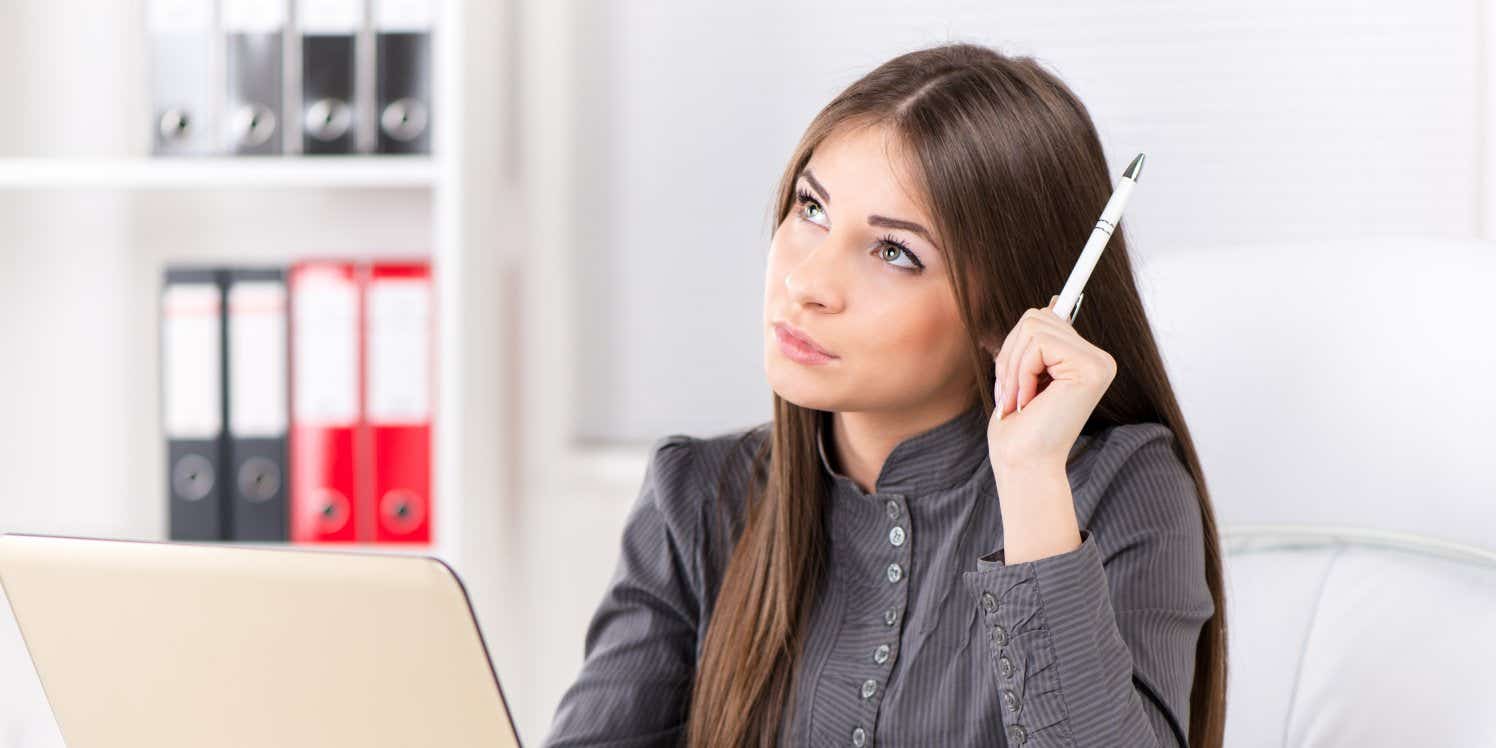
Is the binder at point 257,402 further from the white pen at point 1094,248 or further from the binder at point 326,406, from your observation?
the white pen at point 1094,248

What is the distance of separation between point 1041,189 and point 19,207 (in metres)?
1.71

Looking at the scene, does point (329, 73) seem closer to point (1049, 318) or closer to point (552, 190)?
point (552, 190)

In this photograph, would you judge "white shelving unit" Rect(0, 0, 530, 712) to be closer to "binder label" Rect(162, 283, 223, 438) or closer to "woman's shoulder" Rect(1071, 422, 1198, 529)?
"binder label" Rect(162, 283, 223, 438)

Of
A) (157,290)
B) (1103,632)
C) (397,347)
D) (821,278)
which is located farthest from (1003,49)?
(157,290)

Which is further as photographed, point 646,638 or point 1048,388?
point 646,638

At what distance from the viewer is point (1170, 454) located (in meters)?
1.03

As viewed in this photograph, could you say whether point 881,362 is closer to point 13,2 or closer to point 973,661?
point 973,661

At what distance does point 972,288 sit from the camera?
98cm

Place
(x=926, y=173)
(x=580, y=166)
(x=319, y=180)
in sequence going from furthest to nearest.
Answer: (x=580, y=166)
(x=319, y=180)
(x=926, y=173)

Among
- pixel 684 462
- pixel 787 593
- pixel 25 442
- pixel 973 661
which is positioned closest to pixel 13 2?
pixel 25 442

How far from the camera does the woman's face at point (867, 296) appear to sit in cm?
97

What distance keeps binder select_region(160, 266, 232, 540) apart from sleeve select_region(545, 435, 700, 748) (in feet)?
2.99

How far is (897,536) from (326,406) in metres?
1.04

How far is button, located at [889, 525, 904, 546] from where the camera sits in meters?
1.06
